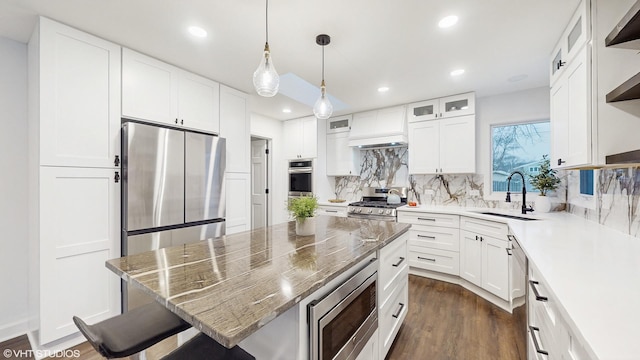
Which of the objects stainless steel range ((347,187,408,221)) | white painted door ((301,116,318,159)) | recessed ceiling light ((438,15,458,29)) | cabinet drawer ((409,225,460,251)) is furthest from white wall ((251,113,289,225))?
recessed ceiling light ((438,15,458,29))

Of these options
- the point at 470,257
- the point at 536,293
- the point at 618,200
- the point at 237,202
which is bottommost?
the point at 470,257

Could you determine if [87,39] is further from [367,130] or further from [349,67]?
[367,130]

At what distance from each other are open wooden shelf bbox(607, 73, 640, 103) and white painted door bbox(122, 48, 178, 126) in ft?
11.0

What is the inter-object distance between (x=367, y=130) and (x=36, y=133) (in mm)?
3830

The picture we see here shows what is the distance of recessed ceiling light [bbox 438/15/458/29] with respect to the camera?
1.91 m

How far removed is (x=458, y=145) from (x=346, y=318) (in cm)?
315

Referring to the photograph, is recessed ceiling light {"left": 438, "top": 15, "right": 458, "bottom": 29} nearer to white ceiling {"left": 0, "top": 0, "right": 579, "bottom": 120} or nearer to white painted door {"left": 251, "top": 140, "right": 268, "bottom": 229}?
white ceiling {"left": 0, "top": 0, "right": 579, "bottom": 120}

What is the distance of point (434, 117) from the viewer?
3.69 meters

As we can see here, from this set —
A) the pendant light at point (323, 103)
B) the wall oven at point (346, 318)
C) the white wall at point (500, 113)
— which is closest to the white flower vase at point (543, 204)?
the white wall at point (500, 113)

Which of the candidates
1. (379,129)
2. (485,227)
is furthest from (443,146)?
(485,227)

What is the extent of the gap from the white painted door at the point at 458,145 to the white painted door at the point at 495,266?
42.4 inches

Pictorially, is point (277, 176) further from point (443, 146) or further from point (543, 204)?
point (543, 204)

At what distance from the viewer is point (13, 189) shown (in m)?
2.21

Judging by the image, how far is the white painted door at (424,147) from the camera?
3.69m
